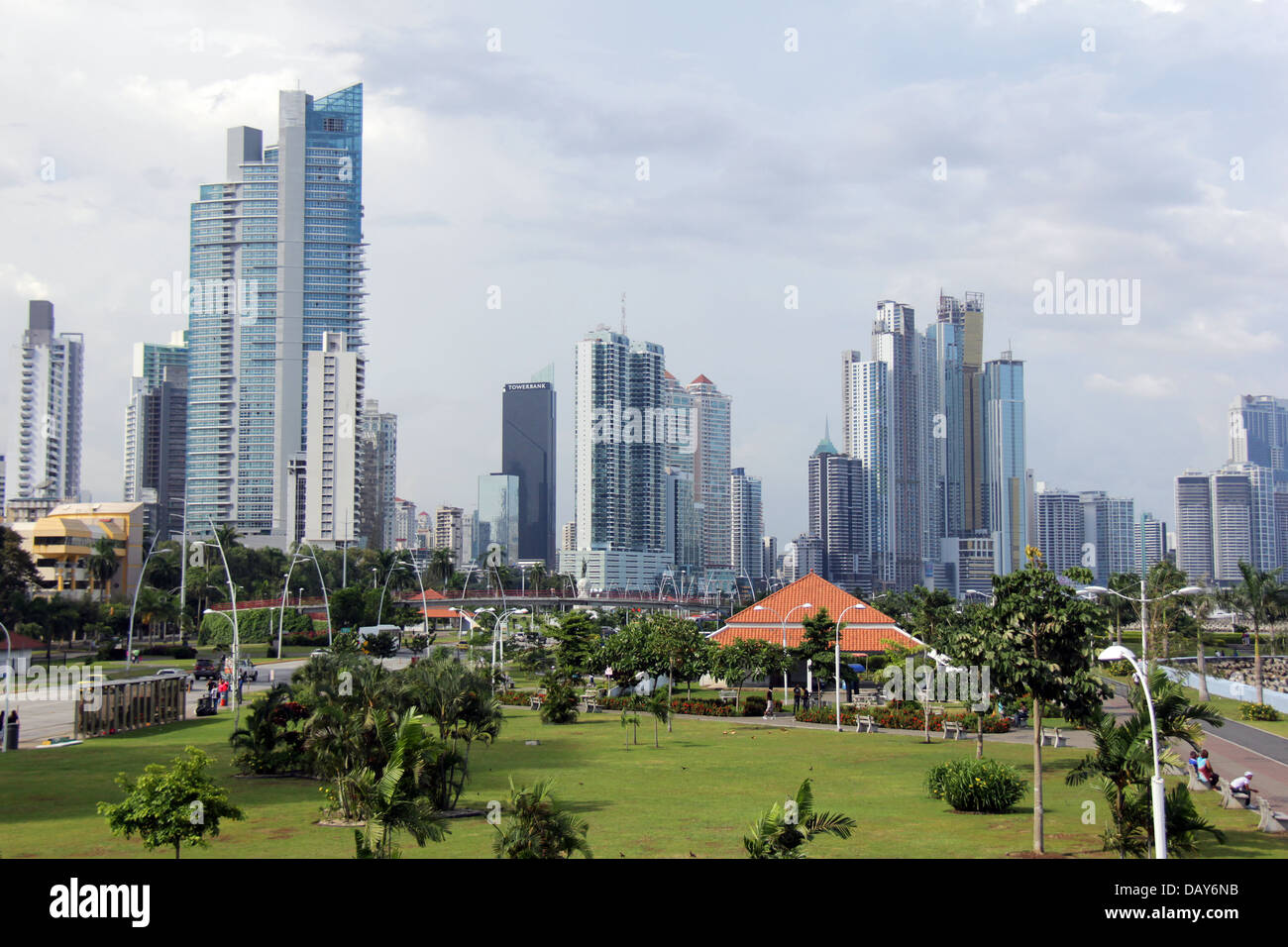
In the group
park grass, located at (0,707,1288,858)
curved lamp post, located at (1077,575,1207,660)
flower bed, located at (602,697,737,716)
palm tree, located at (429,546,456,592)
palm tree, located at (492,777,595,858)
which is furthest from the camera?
palm tree, located at (429,546,456,592)

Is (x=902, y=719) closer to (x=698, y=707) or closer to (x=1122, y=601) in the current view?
(x=698, y=707)

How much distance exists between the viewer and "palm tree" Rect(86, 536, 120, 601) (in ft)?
384

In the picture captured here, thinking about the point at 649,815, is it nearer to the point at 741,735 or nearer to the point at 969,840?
the point at 969,840

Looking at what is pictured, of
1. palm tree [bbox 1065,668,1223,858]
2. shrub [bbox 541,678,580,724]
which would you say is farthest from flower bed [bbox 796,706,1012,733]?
palm tree [bbox 1065,668,1223,858]

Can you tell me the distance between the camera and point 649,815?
26969 millimetres

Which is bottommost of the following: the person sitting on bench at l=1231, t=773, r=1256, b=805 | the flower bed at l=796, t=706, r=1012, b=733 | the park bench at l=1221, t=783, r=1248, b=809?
the flower bed at l=796, t=706, r=1012, b=733

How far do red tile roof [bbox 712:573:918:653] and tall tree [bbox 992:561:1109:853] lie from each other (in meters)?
48.8

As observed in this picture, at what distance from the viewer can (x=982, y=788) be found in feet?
90.7

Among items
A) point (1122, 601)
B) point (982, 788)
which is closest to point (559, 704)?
point (982, 788)

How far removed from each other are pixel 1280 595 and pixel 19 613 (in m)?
98.5

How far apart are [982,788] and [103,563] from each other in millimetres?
110775

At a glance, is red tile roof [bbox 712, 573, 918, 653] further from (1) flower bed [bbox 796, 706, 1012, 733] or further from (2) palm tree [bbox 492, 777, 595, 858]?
(2) palm tree [bbox 492, 777, 595, 858]

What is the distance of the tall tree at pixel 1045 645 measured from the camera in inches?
933
